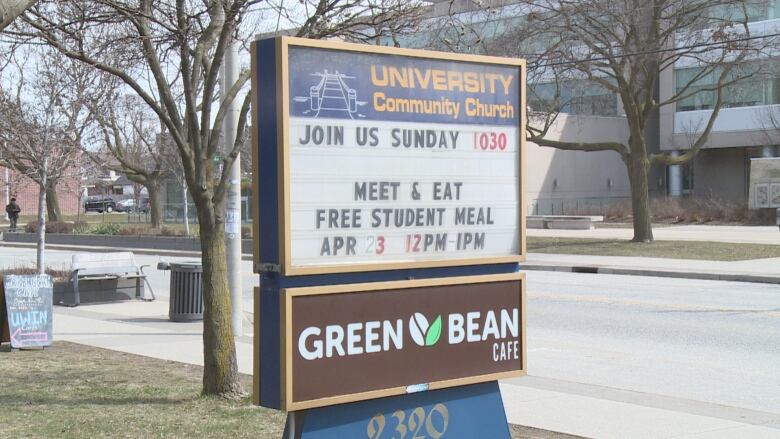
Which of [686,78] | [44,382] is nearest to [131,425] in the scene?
[44,382]

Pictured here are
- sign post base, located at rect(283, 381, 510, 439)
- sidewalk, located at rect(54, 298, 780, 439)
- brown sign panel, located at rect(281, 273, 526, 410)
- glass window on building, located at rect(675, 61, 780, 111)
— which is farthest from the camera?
glass window on building, located at rect(675, 61, 780, 111)

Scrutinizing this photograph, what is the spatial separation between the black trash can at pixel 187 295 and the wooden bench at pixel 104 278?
3086 millimetres

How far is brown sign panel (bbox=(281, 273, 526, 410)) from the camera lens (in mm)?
4815

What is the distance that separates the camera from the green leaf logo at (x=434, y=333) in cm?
525

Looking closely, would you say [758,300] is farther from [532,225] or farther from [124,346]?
[532,225]

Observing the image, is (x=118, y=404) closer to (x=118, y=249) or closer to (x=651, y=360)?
(x=651, y=360)

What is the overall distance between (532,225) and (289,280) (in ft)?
131

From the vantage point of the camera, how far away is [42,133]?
17219 millimetres

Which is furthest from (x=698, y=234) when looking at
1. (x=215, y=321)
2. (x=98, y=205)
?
(x=98, y=205)

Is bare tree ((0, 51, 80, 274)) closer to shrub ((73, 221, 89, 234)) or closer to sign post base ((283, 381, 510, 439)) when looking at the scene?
sign post base ((283, 381, 510, 439))

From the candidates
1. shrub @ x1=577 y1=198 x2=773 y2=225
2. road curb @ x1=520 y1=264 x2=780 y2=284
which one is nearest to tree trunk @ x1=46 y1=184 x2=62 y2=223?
shrub @ x1=577 y1=198 x2=773 y2=225

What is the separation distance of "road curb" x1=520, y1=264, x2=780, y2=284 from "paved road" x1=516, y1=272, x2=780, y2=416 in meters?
1.00

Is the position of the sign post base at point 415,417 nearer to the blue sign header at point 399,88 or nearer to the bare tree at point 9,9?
the blue sign header at point 399,88

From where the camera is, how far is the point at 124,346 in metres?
11.6
